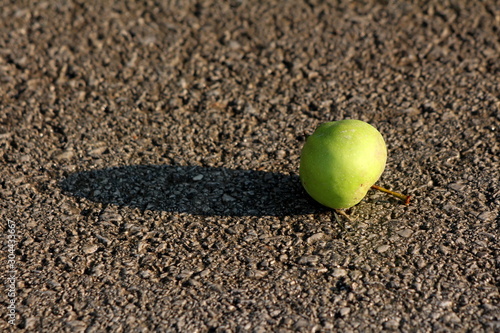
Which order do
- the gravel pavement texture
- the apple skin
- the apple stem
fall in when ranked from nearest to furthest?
1. the gravel pavement texture
2. the apple skin
3. the apple stem

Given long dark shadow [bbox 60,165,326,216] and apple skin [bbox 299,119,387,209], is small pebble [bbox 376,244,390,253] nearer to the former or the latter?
apple skin [bbox 299,119,387,209]

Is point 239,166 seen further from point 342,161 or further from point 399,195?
point 399,195

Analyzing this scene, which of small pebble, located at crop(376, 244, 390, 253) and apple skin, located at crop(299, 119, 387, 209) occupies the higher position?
apple skin, located at crop(299, 119, 387, 209)

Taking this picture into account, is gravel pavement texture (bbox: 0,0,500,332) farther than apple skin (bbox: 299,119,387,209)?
Result: No

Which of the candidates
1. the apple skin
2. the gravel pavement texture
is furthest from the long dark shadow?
the apple skin

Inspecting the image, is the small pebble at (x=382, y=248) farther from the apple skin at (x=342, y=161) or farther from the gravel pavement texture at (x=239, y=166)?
the apple skin at (x=342, y=161)

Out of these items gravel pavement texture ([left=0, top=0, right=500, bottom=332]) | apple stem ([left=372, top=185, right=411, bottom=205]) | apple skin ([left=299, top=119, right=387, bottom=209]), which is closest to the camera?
gravel pavement texture ([left=0, top=0, right=500, bottom=332])

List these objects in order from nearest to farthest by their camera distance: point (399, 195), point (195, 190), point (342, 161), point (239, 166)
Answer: point (342, 161), point (399, 195), point (195, 190), point (239, 166)

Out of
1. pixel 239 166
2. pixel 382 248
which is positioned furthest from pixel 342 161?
pixel 239 166
